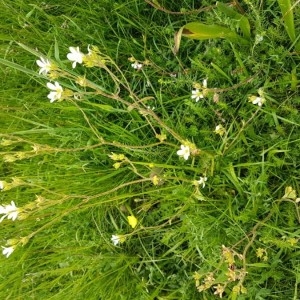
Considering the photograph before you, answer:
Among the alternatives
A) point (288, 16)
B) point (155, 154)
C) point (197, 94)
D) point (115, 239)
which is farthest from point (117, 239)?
point (288, 16)

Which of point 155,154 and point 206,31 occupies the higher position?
point 206,31

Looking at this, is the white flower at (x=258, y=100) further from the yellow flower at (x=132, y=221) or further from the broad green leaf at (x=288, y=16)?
the yellow flower at (x=132, y=221)

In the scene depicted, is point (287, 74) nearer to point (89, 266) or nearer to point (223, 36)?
point (223, 36)

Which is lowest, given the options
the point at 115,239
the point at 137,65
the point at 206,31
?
the point at 115,239

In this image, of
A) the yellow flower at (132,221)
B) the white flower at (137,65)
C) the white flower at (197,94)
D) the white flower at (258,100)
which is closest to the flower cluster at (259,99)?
the white flower at (258,100)

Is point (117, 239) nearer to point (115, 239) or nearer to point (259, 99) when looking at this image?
point (115, 239)

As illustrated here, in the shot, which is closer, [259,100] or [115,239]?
[259,100]

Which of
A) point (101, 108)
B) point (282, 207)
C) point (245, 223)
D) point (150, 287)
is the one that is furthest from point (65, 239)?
point (282, 207)

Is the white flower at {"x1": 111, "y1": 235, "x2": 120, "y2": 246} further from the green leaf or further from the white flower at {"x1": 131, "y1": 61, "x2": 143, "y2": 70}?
the green leaf
